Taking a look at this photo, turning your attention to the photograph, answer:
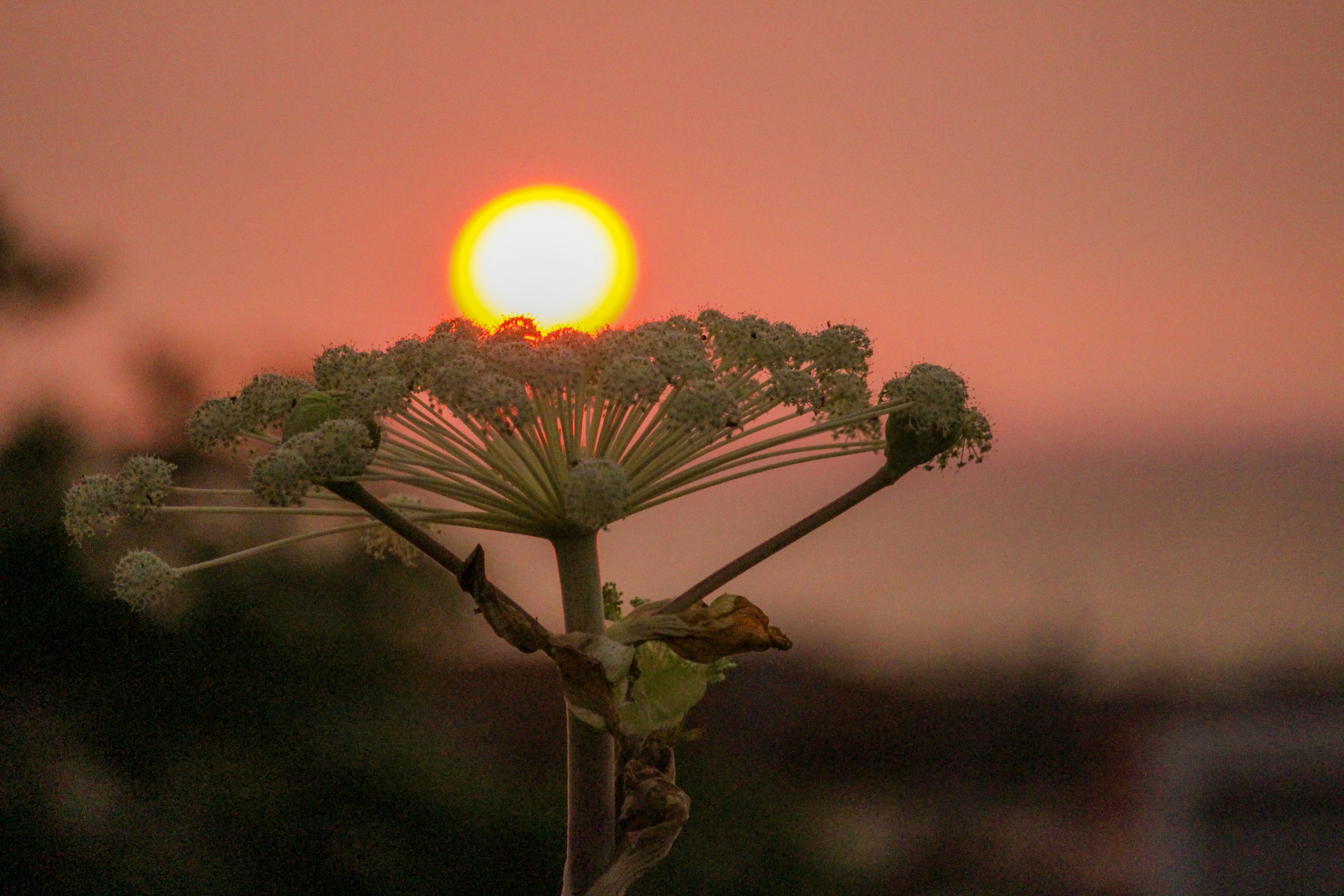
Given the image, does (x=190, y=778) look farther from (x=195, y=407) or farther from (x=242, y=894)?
(x=195, y=407)

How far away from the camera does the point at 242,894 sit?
16.2 meters

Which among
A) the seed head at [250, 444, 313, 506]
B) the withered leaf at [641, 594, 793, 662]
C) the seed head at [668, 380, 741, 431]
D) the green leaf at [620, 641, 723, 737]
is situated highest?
the seed head at [668, 380, 741, 431]

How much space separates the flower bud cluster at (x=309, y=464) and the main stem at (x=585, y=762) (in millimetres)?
478

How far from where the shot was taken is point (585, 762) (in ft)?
7.50

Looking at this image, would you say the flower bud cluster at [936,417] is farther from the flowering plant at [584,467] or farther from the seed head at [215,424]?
the seed head at [215,424]

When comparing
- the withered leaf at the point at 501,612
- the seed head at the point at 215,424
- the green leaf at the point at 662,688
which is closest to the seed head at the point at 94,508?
the seed head at the point at 215,424

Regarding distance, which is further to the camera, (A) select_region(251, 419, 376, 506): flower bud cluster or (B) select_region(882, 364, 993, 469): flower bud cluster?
(B) select_region(882, 364, 993, 469): flower bud cluster

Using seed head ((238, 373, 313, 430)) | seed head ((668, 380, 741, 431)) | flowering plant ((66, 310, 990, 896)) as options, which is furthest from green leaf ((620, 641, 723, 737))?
seed head ((238, 373, 313, 430))

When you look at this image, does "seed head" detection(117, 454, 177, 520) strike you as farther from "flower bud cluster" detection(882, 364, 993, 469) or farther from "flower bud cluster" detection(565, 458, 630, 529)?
"flower bud cluster" detection(882, 364, 993, 469)

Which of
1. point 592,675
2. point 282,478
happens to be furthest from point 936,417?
point 282,478

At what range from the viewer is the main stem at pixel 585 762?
2.28m

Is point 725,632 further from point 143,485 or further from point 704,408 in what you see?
point 143,485

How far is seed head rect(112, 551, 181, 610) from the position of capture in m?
2.24

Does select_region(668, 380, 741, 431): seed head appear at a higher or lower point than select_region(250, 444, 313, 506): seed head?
higher
